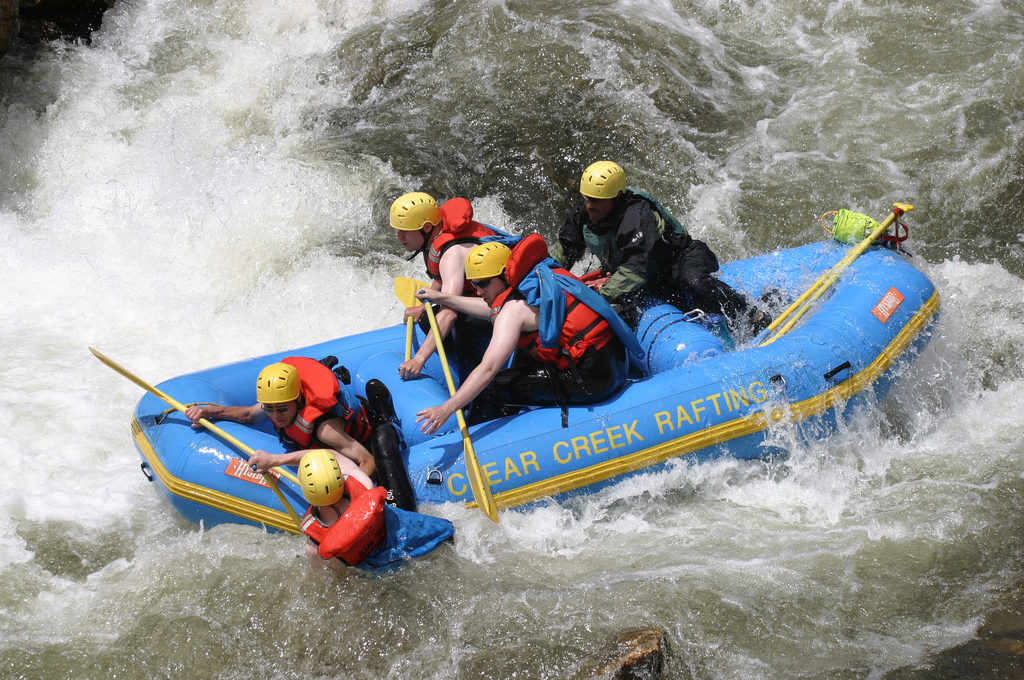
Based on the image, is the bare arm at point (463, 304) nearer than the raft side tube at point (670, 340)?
Yes

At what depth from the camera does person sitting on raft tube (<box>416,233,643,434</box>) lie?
4.70 meters

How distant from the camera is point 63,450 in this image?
6047 millimetres

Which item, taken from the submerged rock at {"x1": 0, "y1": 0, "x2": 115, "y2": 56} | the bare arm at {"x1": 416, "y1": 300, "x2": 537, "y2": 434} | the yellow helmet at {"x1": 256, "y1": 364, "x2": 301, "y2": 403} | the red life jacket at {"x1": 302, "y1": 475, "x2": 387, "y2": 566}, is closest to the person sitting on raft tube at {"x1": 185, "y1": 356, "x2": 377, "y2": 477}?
the yellow helmet at {"x1": 256, "y1": 364, "x2": 301, "y2": 403}

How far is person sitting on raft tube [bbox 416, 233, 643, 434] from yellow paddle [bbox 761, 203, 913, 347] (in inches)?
42.5

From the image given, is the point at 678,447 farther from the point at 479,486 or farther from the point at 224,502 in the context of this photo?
the point at 224,502

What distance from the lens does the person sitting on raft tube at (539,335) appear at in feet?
15.4

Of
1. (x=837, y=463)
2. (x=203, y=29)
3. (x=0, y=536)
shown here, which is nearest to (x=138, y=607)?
(x=0, y=536)

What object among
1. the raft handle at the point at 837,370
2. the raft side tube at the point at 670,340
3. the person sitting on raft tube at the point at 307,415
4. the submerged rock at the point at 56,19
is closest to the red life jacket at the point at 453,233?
the person sitting on raft tube at the point at 307,415

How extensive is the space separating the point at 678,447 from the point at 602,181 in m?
1.56

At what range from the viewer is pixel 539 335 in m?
4.80

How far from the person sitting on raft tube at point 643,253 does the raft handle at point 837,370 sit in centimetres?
78

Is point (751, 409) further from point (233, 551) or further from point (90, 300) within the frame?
point (90, 300)

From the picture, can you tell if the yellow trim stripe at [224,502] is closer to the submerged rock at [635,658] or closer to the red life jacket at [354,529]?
the red life jacket at [354,529]

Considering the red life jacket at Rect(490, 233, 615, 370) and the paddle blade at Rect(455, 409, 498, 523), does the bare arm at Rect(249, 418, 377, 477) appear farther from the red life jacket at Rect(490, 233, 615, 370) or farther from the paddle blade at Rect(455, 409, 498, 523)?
the red life jacket at Rect(490, 233, 615, 370)
